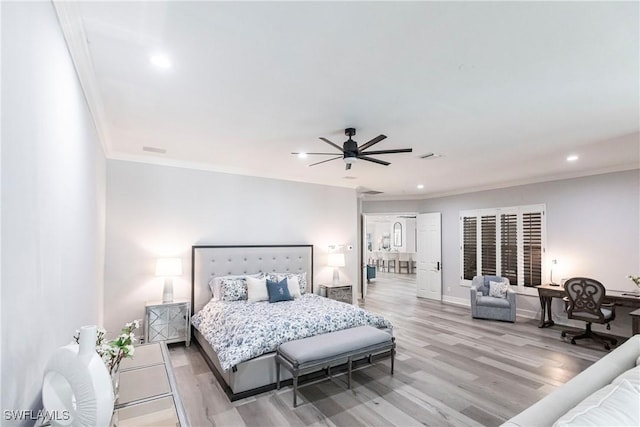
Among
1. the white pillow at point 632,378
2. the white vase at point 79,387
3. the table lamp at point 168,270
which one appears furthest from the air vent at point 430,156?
the white vase at point 79,387

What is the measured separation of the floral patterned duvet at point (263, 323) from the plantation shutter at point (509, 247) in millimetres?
3976

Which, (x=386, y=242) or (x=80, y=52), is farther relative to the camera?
(x=386, y=242)

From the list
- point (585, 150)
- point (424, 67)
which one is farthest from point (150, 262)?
point (585, 150)

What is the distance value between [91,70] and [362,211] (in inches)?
285

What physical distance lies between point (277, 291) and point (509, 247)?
512cm

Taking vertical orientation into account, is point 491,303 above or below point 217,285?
below

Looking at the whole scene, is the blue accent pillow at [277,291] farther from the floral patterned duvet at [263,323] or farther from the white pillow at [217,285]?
the white pillow at [217,285]

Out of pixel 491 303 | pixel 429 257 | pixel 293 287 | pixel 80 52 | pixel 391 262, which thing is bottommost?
pixel 391 262

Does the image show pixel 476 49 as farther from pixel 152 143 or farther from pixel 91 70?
pixel 152 143

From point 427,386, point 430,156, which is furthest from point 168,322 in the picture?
point 430,156

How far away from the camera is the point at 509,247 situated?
6.68 metres

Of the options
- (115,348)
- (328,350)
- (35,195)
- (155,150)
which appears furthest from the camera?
(155,150)

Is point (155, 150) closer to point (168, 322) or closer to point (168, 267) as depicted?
point (168, 267)

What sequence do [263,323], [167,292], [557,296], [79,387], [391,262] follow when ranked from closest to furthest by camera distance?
[79,387]
[263,323]
[167,292]
[557,296]
[391,262]
